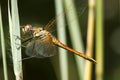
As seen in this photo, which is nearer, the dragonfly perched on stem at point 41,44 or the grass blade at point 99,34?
the grass blade at point 99,34

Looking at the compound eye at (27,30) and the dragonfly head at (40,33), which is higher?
the compound eye at (27,30)

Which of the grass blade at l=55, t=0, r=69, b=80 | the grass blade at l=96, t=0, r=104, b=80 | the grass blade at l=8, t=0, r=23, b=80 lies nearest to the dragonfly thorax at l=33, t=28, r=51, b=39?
the grass blade at l=55, t=0, r=69, b=80

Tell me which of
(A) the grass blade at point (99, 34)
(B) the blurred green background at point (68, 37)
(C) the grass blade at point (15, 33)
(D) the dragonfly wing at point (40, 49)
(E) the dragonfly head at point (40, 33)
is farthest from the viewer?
(B) the blurred green background at point (68, 37)

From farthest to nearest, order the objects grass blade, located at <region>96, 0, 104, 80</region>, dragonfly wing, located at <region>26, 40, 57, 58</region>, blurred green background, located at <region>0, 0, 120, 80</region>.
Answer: blurred green background, located at <region>0, 0, 120, 80</region> < dragonfly wing, located at <region>26, 40, 57, 58</region> < grass blade, located at <region>96, 0, 104, 80</region>

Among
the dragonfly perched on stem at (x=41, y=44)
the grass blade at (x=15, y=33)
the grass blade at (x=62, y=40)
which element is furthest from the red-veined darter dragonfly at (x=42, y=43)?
the grass blade at (x=15, y=33)

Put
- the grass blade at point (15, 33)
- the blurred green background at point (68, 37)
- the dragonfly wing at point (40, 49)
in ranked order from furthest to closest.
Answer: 1. the blurred green background at point (68, 37)
2. the dragonfly wing at point (40, 49)
3. the grass blade at point (15, 33)

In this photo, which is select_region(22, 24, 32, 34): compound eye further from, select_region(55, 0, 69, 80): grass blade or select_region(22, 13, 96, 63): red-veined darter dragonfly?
select_region(55, 0, 69, 80): grass blade

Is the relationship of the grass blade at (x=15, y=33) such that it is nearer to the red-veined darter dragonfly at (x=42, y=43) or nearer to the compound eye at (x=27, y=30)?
the red-veined darter dragonfly at (x=42, y=43)
